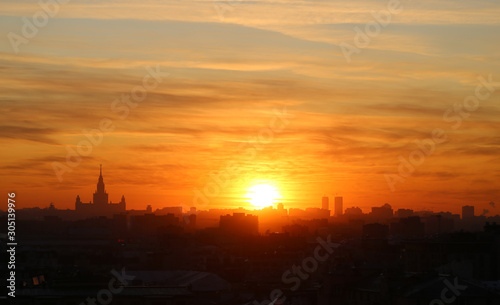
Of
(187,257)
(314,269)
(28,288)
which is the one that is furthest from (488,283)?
(187,257)

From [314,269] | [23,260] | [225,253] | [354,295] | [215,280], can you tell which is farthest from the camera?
[225,253]

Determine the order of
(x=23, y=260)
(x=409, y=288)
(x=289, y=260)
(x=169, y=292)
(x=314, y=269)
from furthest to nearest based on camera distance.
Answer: (x=23, y=260), (x=289, y=260), (x=314, y=269), (x=169, y=292), (x=409, y=288)

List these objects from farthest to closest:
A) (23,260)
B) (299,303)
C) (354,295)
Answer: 1. (23,260)
2. (299,303)
3. (354,295)

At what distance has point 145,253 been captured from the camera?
18750 cm

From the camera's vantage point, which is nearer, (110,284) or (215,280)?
(110,284)

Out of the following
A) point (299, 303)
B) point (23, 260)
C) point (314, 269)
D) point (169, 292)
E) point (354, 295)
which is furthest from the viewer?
point (23, 260)

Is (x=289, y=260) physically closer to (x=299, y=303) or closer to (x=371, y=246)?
(x=371, y=246)

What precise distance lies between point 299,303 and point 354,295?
15.8m

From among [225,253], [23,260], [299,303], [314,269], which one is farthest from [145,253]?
[299,303]

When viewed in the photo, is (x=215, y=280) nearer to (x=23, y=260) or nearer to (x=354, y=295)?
(x=354, y=295)

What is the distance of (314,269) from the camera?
125 metres

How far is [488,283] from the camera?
69125 mm

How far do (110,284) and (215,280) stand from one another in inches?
1263

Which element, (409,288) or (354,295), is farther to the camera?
(354,295)
